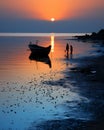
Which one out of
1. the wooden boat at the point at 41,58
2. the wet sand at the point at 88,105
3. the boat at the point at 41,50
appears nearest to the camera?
the wet sand at the point at 88,105

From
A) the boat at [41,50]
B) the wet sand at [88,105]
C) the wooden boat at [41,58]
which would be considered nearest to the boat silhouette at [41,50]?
the boat at [41,50]

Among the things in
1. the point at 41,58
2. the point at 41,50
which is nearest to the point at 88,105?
the point at 41,58

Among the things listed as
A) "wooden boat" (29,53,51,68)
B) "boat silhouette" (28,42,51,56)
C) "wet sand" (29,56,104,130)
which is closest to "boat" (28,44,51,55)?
"boat silhouette" (28,42,51,56)

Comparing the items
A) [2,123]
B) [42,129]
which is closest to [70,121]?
[42,129]

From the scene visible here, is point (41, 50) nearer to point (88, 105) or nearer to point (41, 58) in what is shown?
point (41, 58)

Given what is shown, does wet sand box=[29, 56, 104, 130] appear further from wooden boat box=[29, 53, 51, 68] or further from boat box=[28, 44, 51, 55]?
boat box=[28, 44, 51, 55]

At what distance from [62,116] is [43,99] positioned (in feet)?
13.5

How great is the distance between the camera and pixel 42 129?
1417 cm

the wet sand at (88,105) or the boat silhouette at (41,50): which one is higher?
the wet sand at (88,105)

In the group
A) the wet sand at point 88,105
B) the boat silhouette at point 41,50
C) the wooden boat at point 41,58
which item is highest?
the wet sand at point 88,105

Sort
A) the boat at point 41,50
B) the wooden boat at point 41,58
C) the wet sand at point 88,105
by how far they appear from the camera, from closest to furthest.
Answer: the wet sand at point 88,105 → the wooden boat at point 41,58 → the boat at point 41,50

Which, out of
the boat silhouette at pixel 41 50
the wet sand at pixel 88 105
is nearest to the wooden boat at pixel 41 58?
the boat silhouette at pixel 41 50

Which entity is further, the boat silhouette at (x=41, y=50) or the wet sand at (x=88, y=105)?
the boat silhouette at (x=41, y=50)

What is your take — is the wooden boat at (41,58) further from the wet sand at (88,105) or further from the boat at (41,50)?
the wet sand at (88,105)
